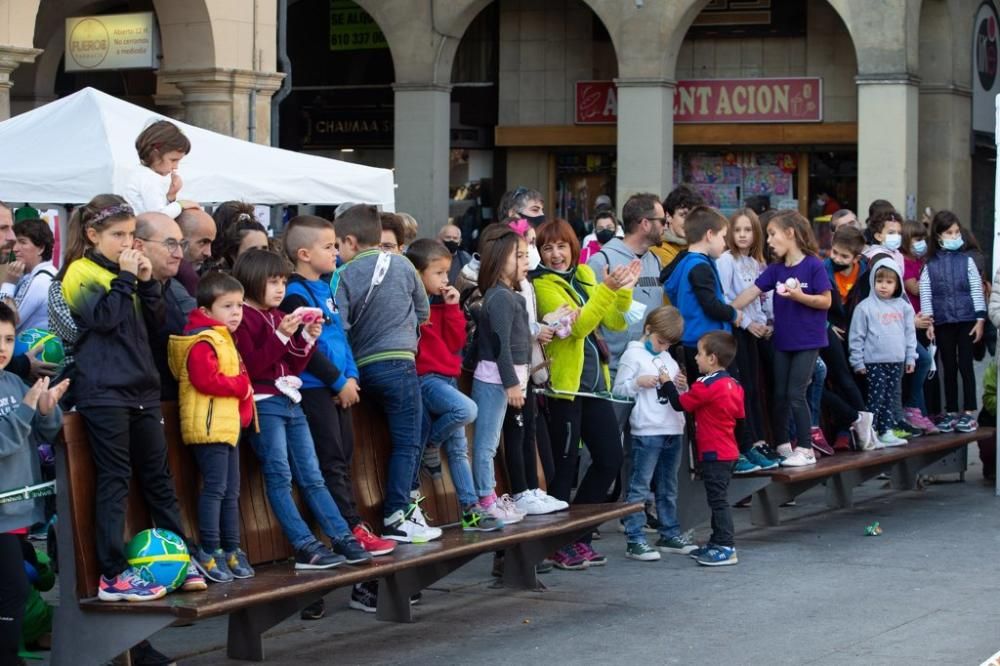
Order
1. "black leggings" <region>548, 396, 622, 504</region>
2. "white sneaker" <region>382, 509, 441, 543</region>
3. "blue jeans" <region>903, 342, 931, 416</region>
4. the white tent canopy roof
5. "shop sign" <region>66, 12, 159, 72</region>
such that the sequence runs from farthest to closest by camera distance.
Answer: "shop sign" <region>66, 12, 159, 72</region> < "blue jeans" <region>903, 342, 931, 416</region> < the white tent canopy roof < "black leggings" <region>548, 396, 622, 504</region> < "white sneaker" <region>382, 509, 441, 543</region>

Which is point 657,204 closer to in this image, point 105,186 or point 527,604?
point 527,604

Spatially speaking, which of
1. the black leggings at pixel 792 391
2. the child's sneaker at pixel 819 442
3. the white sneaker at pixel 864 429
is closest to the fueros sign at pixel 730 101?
the white sneaker at pixel 864 429

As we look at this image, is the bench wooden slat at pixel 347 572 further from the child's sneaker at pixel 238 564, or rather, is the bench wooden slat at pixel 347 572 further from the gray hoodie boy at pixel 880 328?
the gray hoodie boy at pixel 880 328

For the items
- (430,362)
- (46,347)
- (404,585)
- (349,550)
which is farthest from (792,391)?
(46,347)

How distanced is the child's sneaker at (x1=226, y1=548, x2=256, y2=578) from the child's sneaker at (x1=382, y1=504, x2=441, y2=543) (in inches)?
41.1

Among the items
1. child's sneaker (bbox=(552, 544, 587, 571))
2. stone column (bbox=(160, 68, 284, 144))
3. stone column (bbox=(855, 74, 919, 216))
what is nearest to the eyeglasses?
child's sneaker (bbox=(552, 544, 587, 571))

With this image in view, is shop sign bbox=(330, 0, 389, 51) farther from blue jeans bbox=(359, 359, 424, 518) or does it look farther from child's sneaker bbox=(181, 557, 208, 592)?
child's sneaker bbox=(181, 557, 208, 592)

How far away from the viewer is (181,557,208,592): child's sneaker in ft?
22.0

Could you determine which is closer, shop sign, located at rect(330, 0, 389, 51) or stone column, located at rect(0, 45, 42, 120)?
stone column, located at rect(0, 45, 42, 120)

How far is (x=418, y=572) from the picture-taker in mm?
8422

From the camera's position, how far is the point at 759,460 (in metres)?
10.8

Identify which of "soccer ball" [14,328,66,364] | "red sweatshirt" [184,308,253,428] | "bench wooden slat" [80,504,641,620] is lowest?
"bench wooden slat" [80,504,641,620]

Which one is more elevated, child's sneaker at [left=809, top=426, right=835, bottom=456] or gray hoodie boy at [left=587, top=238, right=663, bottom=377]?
gray hoodie boy at [left=587, top=238, right=663, bottom=377]

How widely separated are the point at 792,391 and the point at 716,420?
56.5 inches
